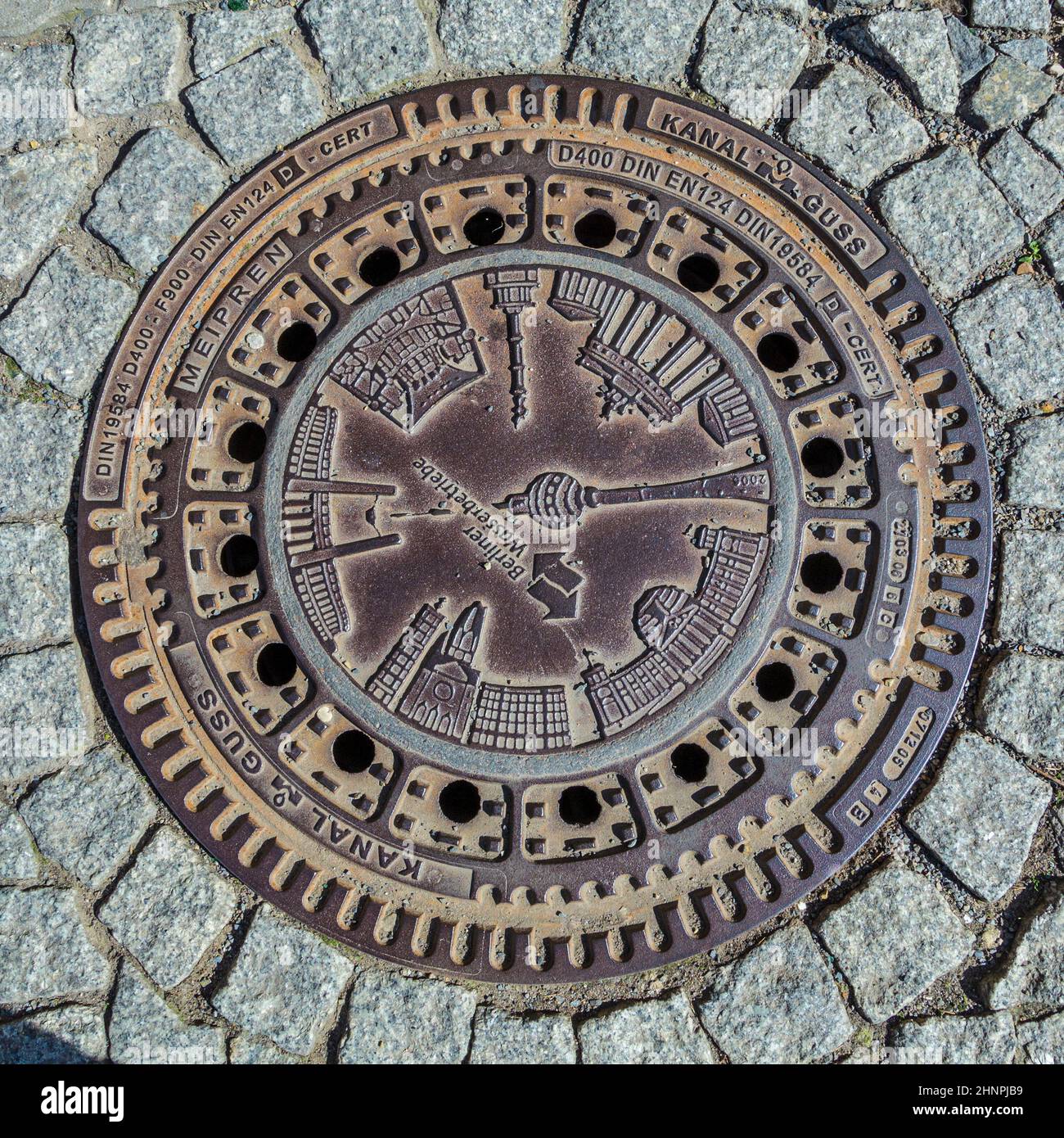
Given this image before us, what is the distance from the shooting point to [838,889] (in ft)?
8.12

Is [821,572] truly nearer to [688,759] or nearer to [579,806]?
[688,759]

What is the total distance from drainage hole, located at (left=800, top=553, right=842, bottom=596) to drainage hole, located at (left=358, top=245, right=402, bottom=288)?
144 cm

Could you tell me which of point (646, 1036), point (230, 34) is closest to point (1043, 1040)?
point (646, 1036)

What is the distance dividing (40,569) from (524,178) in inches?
68.2

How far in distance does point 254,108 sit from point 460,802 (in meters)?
2.05

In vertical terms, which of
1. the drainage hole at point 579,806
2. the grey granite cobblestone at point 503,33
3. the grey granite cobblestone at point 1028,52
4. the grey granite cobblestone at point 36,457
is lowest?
the drainage hole at point 579,806

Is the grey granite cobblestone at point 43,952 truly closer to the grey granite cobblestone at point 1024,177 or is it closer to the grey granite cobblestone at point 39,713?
the grey granite cobblestone at point 39,713

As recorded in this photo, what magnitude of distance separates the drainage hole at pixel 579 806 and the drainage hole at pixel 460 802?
0.24 meters

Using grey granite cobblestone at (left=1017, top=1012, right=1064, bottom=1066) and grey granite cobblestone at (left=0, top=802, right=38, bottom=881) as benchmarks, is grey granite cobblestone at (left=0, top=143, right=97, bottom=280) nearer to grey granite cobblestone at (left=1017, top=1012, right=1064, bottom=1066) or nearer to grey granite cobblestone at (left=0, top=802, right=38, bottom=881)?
grey granite cobblestone at (left=0, top=802, right=38, bottom=881)

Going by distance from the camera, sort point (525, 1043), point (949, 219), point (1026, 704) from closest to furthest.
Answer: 1. point (525, 1043)
2. point (1026, 704)
3. point (949, 219)

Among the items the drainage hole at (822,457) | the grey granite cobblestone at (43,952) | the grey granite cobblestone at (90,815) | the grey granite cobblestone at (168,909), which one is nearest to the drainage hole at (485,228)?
the drainage hole at (822,457)

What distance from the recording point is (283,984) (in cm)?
242

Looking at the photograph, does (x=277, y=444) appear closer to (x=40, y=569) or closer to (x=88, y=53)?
(x=40, y=569)

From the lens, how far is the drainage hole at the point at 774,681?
254 cm
